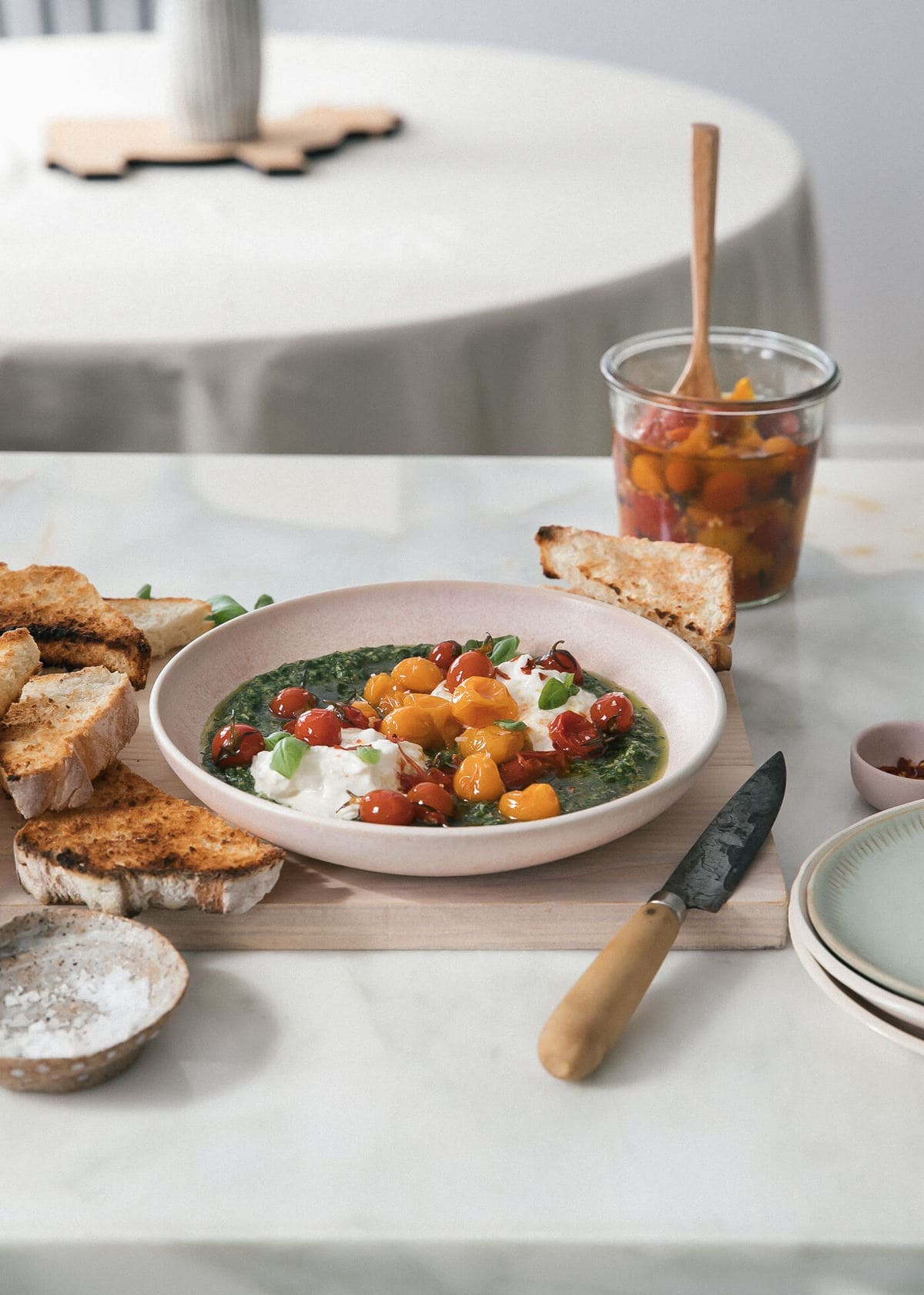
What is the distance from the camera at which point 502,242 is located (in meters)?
2.60

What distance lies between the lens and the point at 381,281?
94.6 inches

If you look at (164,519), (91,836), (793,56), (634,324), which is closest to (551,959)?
(91,836)

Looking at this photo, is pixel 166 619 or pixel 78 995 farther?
pixel 166 619

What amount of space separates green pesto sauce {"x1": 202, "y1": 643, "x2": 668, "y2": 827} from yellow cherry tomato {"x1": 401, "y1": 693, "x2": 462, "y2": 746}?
96mm

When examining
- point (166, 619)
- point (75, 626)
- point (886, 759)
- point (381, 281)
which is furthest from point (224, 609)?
point (381, 281)

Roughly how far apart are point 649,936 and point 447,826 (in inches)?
7.6

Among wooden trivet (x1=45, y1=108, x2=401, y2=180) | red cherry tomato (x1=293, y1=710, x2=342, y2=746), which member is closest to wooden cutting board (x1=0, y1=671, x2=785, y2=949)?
red cherry tomato (x1=293, y1=710, x2=342, y2=746)

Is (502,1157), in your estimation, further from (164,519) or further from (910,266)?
(910,266)

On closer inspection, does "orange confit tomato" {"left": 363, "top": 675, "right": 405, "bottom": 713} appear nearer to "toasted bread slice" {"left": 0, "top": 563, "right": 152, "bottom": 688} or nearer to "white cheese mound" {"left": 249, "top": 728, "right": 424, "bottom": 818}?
"white cheese mound" {"left": 249, "top": 728, "right": 424, "bottom": 818}

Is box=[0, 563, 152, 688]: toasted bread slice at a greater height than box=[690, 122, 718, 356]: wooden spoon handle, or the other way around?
box=[690, 122, 718, 356]: wooden spoon handle

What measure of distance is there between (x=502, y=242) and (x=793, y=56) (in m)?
3.08

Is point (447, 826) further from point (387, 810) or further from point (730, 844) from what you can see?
point (730, 844)

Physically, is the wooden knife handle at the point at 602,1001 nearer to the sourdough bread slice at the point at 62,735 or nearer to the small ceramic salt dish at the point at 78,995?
the small ceramic salt dish at the point at 78,995

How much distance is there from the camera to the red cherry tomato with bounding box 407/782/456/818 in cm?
106
